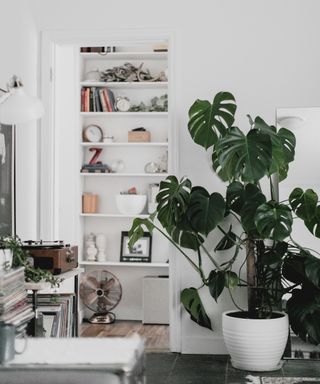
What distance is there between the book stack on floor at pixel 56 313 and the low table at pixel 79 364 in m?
1.67

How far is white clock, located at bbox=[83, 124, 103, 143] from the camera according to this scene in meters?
6.90

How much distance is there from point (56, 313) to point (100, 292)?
8.34ft

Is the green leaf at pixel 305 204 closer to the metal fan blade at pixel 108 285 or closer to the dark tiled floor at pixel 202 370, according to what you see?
the dark tiled floor at pixel 202 370

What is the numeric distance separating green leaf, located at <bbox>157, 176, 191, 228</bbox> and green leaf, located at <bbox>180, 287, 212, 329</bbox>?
0.58 metres

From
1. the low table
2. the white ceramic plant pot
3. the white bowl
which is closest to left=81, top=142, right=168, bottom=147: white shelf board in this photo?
the white bowl

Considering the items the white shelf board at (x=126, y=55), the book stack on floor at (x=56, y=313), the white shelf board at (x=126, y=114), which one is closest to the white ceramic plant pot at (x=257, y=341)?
the book stack on floor at (x=56, y=313)

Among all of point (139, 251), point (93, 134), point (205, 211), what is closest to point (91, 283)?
point (139, 251)

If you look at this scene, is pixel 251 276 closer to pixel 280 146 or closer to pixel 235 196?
pixel 235 196

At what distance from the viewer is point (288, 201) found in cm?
502

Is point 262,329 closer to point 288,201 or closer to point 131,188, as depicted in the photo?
point 288,201

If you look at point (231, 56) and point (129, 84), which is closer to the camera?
point (231, 56)

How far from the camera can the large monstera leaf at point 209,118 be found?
4.84 m

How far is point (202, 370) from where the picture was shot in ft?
15.4

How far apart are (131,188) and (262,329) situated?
2.71 m
